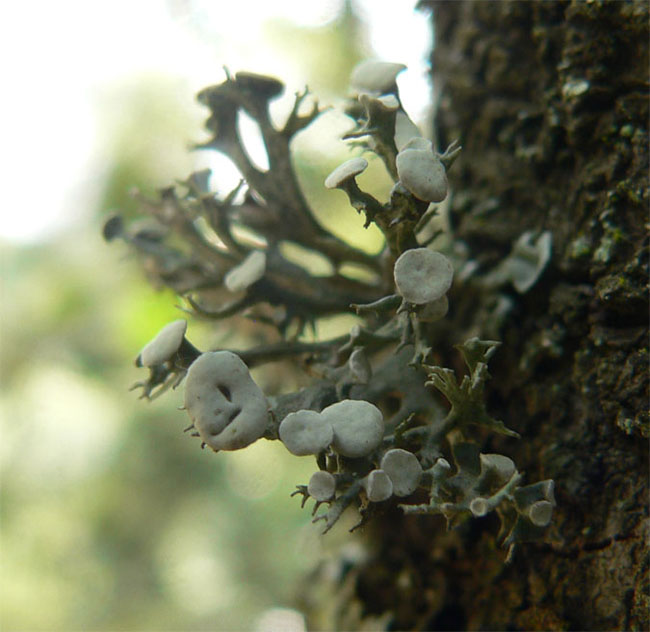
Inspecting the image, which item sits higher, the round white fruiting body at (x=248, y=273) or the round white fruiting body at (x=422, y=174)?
the round white fruiting body at (x=422, y=174)

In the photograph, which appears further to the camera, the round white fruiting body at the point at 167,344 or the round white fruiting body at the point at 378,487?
the round white fruiting body at the point at 167,344

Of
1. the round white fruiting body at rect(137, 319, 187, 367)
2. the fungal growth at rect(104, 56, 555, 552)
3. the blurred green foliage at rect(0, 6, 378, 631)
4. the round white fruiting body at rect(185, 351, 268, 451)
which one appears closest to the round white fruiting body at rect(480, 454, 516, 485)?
the fungal growth at rect(104, 56, 555, 552)

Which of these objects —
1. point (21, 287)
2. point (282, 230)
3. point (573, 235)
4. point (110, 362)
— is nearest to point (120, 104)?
point (21, 287)

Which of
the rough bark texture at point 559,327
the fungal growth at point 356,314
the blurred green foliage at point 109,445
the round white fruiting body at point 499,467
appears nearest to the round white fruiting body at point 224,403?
the fungal growth at point 356,314

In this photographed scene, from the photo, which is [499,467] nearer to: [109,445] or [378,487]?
[378,487]

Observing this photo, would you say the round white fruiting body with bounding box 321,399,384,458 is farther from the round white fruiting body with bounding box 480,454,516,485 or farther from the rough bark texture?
the rough bark texture

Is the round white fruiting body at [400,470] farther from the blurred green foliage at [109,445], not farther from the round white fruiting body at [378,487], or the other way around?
the blurred green foliage at [109,445]

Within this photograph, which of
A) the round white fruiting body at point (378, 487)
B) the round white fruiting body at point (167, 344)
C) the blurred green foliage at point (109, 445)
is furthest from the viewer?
the blurred green foliage at point (109, 445)

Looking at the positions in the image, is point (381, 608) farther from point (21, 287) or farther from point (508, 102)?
point (21, 287)
